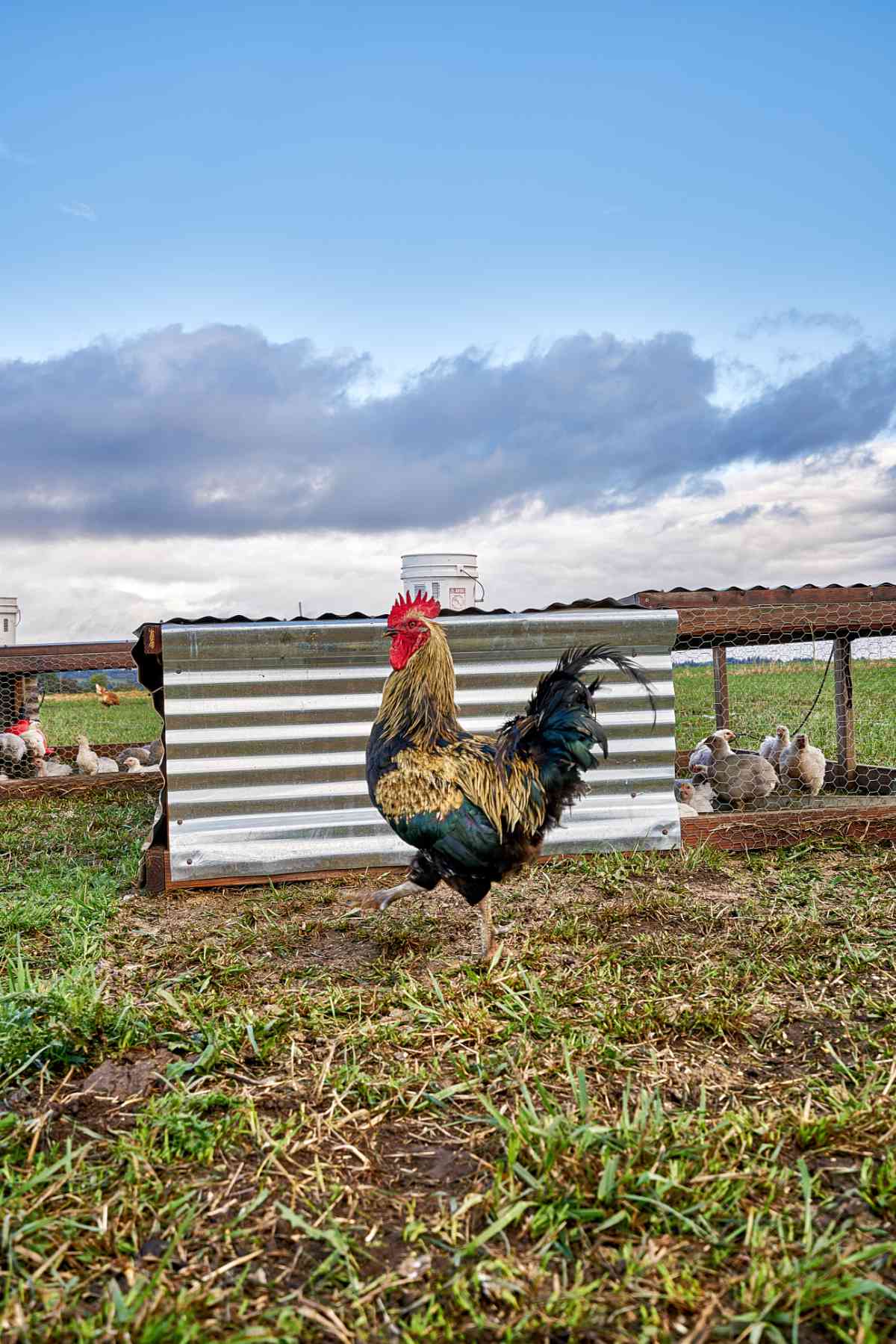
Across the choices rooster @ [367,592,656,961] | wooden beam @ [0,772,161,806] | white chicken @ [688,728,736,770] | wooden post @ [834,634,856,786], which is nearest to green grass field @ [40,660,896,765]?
wooden post @ [834,634,856,786]

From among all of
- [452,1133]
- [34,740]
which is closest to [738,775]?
[452,1133]

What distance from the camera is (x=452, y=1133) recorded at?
87.5 inches

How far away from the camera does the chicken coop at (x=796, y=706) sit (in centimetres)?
530

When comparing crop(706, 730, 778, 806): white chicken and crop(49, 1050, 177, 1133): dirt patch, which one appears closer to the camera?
crop(49, 1050, 177, 1133): dirt patch

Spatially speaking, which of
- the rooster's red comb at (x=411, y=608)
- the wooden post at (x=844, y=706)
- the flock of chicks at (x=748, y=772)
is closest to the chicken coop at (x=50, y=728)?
the rooster's red comb at (x=411, y=608)

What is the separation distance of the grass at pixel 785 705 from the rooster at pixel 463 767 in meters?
3.96

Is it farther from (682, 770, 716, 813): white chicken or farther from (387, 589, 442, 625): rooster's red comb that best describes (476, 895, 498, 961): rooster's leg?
(682, 770, 716, 813): white chicken

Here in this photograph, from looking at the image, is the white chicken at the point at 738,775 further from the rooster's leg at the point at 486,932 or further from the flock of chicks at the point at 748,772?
the rooster's leg at the point at 486,932

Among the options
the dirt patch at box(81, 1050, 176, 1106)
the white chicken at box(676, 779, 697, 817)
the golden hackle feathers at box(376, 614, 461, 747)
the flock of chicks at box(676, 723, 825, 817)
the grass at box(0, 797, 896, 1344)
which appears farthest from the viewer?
the flock of chicks at box(676, 723, 825, 817)

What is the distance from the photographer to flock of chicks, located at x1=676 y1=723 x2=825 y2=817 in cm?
604

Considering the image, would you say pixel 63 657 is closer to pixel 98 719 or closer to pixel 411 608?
pixel 411 608

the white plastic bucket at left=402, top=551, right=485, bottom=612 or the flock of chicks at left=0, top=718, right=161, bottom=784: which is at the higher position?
the white plastic bucket at left=402, top=551, right=485, bottom=612

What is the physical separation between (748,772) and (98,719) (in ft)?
41.2

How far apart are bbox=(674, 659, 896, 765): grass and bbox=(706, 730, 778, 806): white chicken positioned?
108cm
